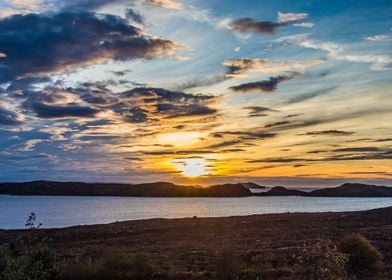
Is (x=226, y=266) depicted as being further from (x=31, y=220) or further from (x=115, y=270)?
(x=31, y=220)

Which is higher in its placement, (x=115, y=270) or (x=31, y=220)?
(x=31, y=220)

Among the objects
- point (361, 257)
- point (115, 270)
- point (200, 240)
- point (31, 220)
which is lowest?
point (200, 240)

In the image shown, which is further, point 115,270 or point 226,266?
point 115,270

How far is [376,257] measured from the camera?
79.7ft

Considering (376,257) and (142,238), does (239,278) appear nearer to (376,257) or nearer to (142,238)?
(376,257)

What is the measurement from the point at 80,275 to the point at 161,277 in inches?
153

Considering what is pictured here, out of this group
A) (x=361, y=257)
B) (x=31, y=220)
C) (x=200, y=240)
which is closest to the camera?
(x=31, y=220)

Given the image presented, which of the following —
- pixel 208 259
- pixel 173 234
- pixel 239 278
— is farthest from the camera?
pixel 173 234

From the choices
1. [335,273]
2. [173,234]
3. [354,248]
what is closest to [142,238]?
[173,234]

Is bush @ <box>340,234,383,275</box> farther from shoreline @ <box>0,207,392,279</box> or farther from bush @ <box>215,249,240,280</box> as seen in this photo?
bush @ <box>215,249,240,280</box>

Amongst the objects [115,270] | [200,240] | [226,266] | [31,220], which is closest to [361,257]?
[226,266]

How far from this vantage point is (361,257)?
24703 mm

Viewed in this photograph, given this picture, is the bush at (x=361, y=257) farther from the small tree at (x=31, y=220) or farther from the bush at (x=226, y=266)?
the small tree at (x=31, y=220)

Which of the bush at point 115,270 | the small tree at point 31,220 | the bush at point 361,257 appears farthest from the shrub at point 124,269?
the bush at point 361,257
